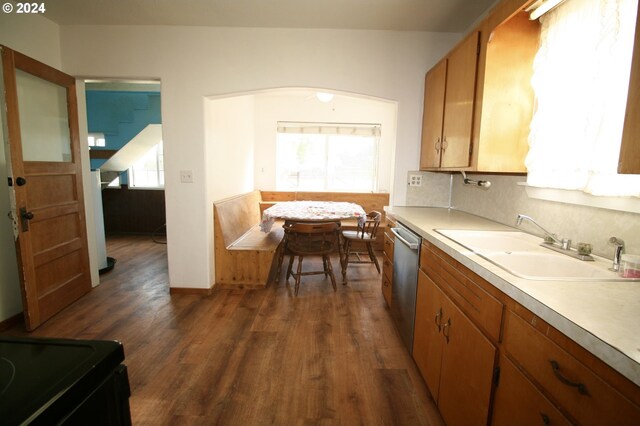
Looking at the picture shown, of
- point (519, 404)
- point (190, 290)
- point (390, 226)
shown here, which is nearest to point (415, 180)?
point (390, 226)

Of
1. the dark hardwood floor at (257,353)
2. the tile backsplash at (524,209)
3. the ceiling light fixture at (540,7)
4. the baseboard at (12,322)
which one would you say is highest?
the ceiling light fixture at (540,7)

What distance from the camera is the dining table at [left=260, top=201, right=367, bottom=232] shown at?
3.11 metres

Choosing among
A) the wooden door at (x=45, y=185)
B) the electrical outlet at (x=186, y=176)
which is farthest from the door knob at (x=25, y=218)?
the electrical outlet at (x=186, y=176)

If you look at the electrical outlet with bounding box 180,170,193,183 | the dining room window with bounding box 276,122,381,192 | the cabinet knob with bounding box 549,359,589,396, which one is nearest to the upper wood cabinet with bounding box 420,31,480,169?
the cabinet knob with bounding box 549,359,589,396

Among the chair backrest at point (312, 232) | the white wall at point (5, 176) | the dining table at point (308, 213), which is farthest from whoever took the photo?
the dining table at point (308, 213)

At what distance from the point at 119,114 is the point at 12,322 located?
4096 millimetres

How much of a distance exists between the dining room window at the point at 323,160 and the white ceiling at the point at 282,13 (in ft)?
9.04

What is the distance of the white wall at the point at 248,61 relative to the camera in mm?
2705

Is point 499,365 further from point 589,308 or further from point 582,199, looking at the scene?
point 582,199

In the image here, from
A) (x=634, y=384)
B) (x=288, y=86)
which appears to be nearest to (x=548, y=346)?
(x=634, y=384)

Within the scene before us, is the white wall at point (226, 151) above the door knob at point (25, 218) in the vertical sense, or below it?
above

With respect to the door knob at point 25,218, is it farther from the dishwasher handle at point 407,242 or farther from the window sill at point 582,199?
the window sill at point 582,199

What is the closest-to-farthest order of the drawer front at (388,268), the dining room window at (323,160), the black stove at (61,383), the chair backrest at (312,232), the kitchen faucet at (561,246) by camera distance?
the black stove at (61,383)
the kitchen faucet at (561,246)
the drawer front at (388,268)
the chair backrest at (312,232)
the dining room window at (323,160)

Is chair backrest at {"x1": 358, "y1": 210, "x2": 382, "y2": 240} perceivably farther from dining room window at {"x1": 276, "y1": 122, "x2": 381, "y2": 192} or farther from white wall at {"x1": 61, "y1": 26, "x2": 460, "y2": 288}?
dining room window at {"x1": 276, "y1": 122, "x2": 381, "y2": 192}
